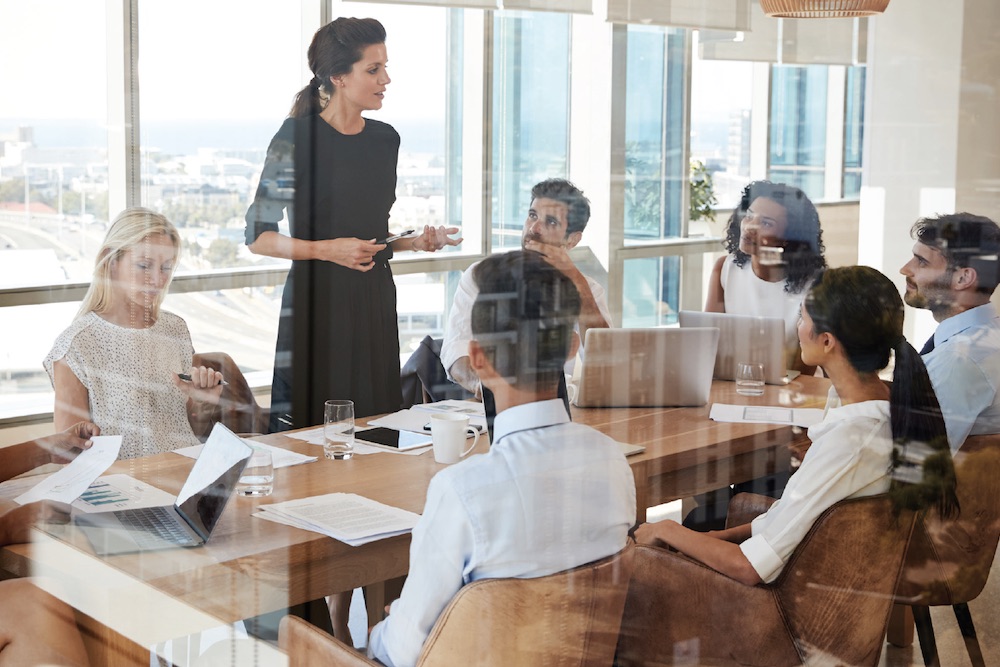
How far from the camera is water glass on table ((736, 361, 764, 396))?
145cm

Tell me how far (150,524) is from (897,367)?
1180 millimetres

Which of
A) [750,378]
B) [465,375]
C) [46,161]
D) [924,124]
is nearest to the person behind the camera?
[924,124]

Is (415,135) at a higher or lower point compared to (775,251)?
higher

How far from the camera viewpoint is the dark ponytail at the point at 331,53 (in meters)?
1.88

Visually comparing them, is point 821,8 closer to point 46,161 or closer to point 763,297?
point 763,297

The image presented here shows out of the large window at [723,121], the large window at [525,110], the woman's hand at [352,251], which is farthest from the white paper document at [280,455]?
the large window at [723,121]

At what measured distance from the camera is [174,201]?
197 cm

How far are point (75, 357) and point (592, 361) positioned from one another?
100cm

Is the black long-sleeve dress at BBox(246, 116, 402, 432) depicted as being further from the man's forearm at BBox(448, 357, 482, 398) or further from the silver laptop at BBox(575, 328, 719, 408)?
the silver laptop at BBox(575, 328, 719, 408)

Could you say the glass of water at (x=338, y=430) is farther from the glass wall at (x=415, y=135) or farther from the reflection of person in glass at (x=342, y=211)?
the glass wall at (x=415, y=135)

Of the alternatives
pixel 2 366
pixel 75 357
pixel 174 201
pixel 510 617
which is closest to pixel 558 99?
pixel 510 617

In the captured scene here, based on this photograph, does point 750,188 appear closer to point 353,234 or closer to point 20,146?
point 353,234

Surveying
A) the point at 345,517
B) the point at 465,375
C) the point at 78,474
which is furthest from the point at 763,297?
the point at 78,474

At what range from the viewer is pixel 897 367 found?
1.28 metres
